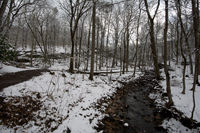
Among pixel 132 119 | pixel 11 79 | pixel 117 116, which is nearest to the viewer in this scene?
pixel 132 119

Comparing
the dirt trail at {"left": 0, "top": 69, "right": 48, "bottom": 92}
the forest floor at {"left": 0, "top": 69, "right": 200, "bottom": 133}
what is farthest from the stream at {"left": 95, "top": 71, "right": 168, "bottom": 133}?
the dirt trail at {"left": 0, "top": 69, "right": 48, "bottom": 92}

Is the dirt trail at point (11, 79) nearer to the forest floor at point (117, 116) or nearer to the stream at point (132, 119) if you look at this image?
the forest floor at point (117, 116)

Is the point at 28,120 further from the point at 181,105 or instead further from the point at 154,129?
the point at 181,105

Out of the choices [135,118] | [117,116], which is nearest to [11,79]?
[117,116]

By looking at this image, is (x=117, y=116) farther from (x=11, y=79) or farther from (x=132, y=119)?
(x=11, y=79)

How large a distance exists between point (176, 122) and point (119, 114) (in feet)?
7.72

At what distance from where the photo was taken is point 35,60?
20.9 m

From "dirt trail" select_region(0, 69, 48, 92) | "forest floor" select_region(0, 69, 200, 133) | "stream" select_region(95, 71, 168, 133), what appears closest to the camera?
"forest floor" select_region(0, 69, 200, 133)

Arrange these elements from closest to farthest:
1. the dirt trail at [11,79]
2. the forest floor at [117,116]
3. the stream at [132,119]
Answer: the forest floor at [117,116]
the stream at [132,119]
the dirt trail at [11,79]

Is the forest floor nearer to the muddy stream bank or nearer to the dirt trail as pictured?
the muddy stream bank

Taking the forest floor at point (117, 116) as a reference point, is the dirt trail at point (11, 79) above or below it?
above

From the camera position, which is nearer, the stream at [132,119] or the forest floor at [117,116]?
the forest floor at [117,116]

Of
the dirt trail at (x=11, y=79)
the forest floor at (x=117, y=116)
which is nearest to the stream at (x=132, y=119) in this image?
the forest floor at (x=117, y=116)

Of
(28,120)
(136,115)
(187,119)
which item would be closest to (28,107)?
(28,120)
